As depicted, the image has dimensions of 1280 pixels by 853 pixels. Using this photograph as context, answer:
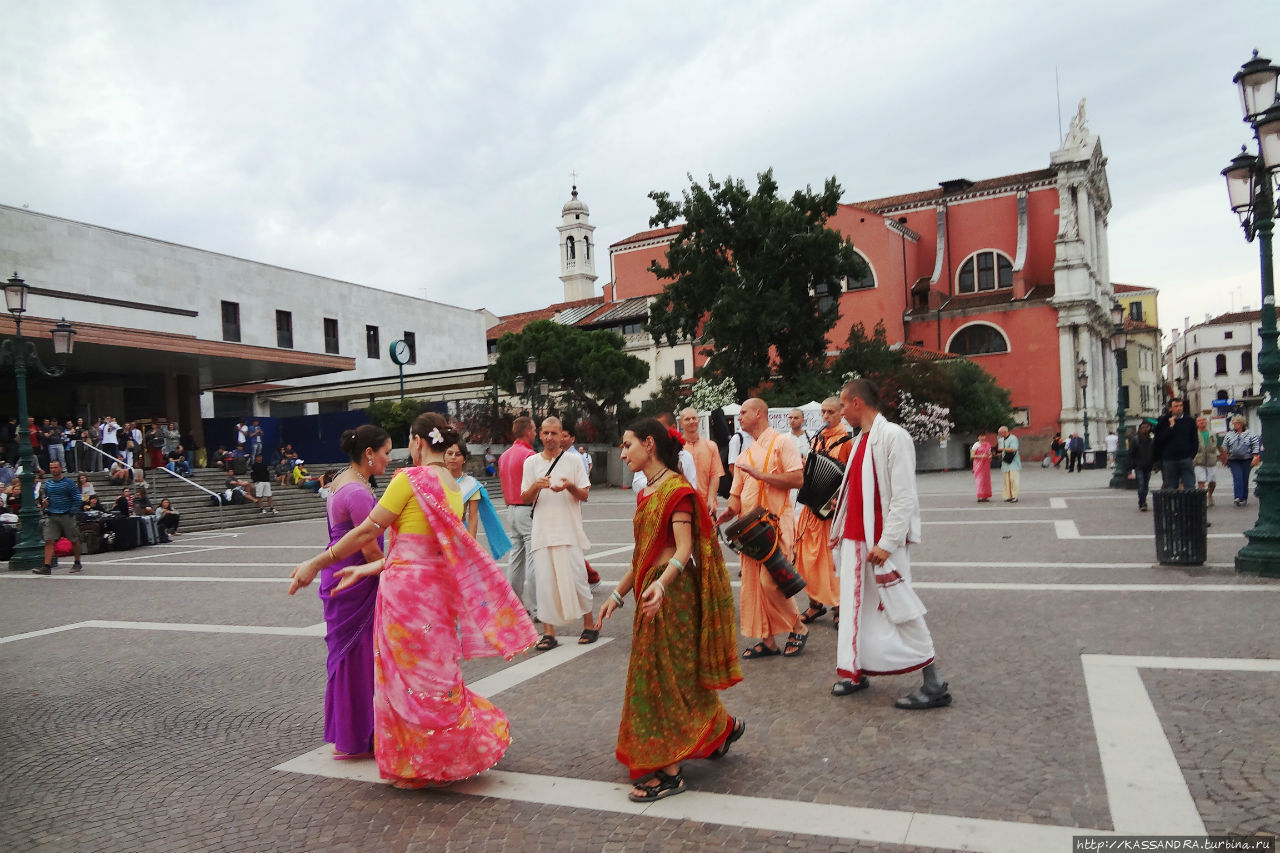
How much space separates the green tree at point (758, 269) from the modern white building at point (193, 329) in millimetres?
12512

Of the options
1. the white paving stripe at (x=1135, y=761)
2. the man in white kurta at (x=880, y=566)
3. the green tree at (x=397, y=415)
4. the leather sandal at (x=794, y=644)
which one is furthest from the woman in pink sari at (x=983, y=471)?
the green tree at (x=397, y=415)

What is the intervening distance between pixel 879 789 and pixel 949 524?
38.5 ft

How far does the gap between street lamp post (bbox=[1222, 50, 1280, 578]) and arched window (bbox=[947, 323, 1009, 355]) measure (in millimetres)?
36912

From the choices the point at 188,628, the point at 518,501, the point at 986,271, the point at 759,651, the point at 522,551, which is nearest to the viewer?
the point at 759,651

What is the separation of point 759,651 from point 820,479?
4.39ft

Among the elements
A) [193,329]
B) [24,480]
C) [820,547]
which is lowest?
[820,547]

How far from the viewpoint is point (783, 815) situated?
12.2 feet

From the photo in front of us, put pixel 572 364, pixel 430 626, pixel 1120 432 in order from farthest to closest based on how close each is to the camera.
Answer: pixel 572 364 → pixel 1120 432 → pixel 430 626

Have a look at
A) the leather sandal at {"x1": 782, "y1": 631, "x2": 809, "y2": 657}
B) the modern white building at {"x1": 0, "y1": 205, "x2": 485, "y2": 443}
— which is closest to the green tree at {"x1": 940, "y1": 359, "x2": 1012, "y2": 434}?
the modern white building at {"x1": 0, "y1": 205, "x2": 485, "y2": 443}

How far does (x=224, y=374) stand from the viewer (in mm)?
35062

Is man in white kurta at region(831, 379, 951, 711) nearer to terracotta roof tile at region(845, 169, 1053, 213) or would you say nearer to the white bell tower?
terracotta roof tile at region(845, 169, 1053, 213)

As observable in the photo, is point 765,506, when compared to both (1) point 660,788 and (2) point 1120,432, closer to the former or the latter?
(1) point 660,788

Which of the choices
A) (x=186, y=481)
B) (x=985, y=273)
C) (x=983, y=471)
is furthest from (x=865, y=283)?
(x=186, y=481)

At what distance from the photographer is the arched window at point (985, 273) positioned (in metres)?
46.3
